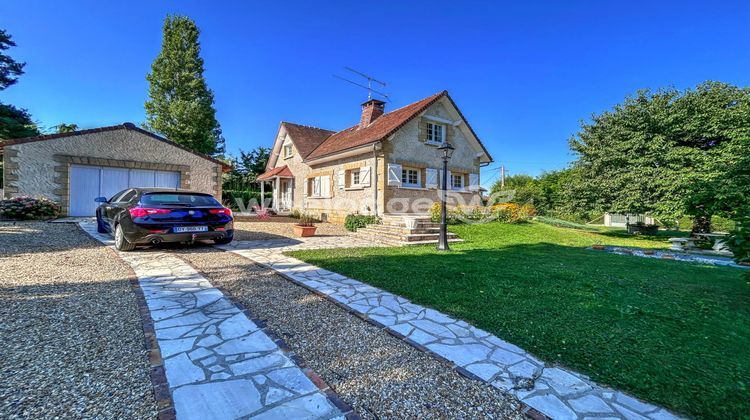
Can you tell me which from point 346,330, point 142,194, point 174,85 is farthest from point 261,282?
point 174,85

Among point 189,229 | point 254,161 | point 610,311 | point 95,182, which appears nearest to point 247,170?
point 254,161

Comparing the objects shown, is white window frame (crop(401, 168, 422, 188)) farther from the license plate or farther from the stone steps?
the license plate

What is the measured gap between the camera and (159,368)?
2.20 m

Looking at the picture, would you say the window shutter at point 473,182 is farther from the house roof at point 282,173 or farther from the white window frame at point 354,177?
the house roof at point 282,173

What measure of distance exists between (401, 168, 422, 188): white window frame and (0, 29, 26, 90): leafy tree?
67.3 ft

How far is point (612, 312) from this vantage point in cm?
345

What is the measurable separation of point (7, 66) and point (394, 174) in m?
20.6

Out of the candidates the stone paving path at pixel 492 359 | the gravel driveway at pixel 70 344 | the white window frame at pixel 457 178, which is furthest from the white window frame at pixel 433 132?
the gravel driveway at pixel 70 344

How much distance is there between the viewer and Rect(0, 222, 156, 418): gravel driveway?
1.79 metres

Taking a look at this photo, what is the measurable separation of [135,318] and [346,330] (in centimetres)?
210

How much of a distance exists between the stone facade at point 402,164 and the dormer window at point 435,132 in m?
0.24

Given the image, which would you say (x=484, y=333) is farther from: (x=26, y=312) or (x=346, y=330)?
(x=26, y=312)

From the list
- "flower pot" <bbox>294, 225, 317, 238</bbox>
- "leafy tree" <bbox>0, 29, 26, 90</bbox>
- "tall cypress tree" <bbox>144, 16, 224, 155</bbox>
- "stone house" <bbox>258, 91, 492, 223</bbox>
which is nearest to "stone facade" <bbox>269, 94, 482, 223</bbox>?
"stone house" <bbox>258, 91, 492, 223</bbox>

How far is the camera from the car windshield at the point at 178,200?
6227 millimetres
